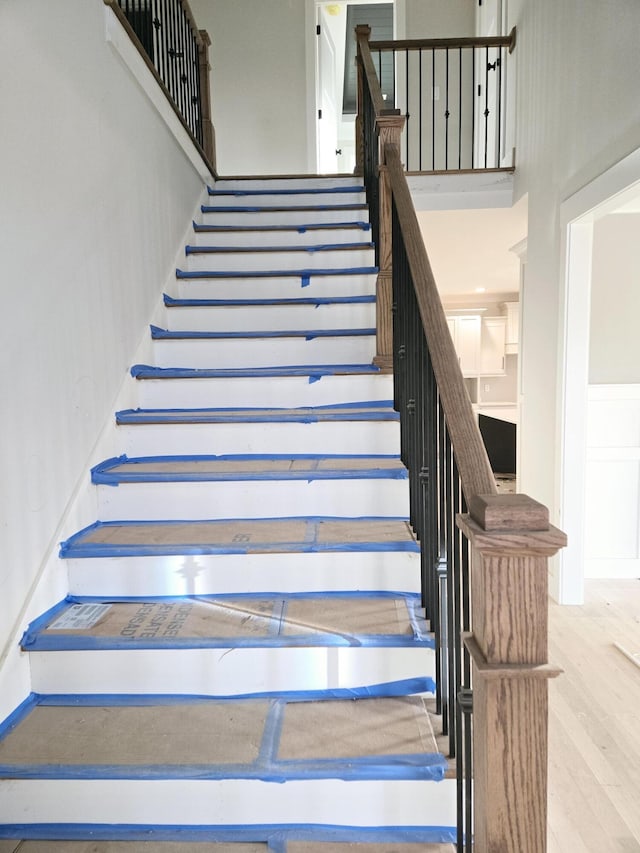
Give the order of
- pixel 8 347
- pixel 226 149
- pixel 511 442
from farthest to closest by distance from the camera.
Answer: pixel 511 442
pixel 226 149
pixel 8 347

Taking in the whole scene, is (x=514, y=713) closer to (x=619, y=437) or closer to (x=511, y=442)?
(x=619, y=437)

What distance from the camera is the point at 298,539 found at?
1728 millimetres

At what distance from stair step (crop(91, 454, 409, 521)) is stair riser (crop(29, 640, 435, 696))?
1.86 ft

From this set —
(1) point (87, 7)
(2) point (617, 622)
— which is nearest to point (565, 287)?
(2) point (617, 622)

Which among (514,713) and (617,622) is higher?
(514,713)

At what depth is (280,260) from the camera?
3111mm

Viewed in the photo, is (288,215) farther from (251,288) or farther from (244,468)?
(244,468)

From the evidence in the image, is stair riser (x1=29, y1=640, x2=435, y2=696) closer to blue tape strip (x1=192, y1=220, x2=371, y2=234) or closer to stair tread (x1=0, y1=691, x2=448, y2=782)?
stair tread (x1=0, y1=691, x2=448, y2=782)

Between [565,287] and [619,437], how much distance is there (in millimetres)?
1111

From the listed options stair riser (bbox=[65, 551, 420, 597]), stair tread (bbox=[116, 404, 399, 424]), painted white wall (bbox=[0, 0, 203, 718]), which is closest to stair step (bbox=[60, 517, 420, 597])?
stair riser (bbox=[65, 551, 420, 597])

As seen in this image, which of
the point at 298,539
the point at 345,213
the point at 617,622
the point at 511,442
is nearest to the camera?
the point at 298,539

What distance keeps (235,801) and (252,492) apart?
924 millimetres

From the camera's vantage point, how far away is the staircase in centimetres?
121

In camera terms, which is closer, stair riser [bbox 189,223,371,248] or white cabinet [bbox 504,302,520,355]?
stair riser [bbox 189,223,371,248]
